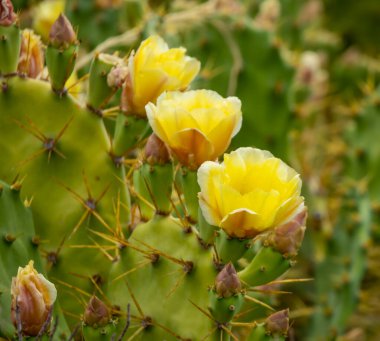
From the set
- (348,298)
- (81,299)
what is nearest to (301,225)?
(81,299)

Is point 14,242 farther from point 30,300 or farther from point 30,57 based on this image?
point 30,57

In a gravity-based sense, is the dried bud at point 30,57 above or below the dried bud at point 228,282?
above

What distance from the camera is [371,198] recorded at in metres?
2.51

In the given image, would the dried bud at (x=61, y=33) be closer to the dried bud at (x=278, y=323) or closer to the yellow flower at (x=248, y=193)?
the yellow flower at (x=248, y=193)

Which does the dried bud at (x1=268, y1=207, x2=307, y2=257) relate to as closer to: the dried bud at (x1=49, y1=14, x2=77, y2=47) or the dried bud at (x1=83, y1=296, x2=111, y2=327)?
the dried bud at (x1=83, y1=296, x2=111, y2=327)

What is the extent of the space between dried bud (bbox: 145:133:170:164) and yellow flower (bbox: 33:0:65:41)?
1094 mm

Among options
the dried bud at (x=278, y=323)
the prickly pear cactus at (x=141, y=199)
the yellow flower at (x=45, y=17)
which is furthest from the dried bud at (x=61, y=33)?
the yellow flower at (x=45, y=17)

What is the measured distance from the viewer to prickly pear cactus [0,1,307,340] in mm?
1022

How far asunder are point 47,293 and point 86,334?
0.08 metres

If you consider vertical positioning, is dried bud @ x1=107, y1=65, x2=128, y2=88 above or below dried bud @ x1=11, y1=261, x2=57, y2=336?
above

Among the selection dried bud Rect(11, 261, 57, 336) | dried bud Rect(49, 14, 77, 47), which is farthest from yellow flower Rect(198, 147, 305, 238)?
dried bud Rect(49, 14, 77, 47)

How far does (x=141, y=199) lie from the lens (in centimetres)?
123

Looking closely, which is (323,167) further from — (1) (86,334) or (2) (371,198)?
(1) (86,334)

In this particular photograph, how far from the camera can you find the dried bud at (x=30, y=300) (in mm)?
999
